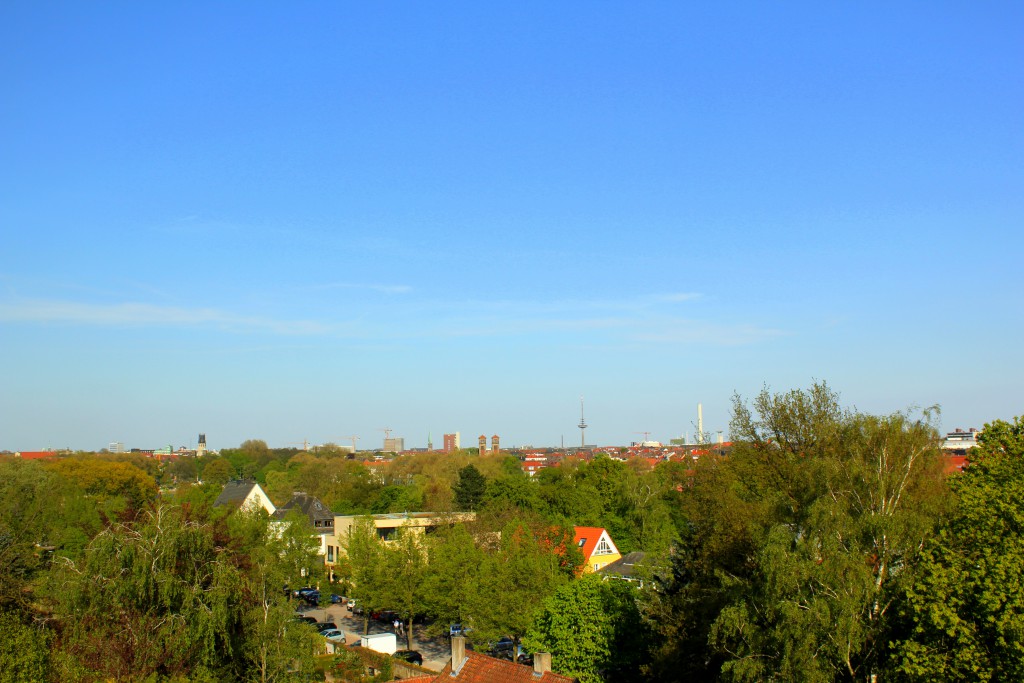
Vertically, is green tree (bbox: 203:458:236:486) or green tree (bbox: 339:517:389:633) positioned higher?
green tree (bbox: 203:458:236:486)

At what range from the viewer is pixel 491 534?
4644 cm

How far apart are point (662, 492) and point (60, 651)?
1965 inches

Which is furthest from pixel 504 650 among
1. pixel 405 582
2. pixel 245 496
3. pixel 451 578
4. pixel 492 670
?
pixel 245 496

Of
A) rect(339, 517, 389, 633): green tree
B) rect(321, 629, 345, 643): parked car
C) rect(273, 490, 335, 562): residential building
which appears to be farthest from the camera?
rect(273, 490, 335, 562): residential building

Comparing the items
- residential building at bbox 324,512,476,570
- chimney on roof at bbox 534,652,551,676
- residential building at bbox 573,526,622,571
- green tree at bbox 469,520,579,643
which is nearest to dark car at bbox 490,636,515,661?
green tree at bbox 469,520,579,643

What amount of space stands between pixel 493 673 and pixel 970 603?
43.9ft

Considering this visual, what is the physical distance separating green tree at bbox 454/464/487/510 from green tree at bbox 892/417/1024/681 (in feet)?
156

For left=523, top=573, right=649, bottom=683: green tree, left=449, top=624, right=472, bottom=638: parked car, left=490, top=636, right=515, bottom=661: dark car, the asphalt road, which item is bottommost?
the asphalt road

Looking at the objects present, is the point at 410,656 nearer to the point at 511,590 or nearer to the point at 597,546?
the point at 511,590

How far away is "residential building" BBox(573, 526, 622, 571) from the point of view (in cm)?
5278

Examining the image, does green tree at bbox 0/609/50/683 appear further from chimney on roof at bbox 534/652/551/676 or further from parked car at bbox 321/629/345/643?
parked car at bbox 321/629/345/643

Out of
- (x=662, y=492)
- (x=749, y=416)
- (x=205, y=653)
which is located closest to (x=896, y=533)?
(x=749, y=416)

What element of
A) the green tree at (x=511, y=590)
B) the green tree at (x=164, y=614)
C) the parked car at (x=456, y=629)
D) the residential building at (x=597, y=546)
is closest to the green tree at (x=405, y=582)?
the parked car at (x=456, y=629)

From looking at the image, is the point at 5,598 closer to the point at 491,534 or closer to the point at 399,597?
the point at 399,597
